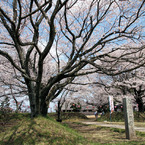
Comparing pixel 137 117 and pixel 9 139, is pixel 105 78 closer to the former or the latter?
pixel 137 117

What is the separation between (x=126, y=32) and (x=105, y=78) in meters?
16.3

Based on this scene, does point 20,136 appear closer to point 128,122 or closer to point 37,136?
point 37,136

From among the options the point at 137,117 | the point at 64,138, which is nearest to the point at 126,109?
the point at 64,138

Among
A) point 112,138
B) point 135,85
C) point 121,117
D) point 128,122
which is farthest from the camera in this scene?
point 135,85

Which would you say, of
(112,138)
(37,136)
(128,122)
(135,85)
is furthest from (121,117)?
(37,136)

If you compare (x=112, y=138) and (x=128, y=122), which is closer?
(x=128, y=122)

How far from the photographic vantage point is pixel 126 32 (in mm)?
8031

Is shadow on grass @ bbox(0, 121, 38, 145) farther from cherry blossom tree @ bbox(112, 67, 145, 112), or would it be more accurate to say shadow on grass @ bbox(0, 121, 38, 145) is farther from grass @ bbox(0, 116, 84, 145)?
cherry blossom tree @ bbox(112, 67, 145, 112)

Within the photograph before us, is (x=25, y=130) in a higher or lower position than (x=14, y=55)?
lower

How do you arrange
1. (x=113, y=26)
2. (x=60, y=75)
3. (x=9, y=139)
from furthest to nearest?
(x=113, y=26)
(x=60, y=75)
(x=9, y=139)

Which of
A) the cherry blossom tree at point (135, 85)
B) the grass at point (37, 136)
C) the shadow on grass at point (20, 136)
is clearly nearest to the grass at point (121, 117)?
the cherry blossom tree at point (135, 85)

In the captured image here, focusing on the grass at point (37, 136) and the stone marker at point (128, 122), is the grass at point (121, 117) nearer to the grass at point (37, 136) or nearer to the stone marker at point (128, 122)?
the stone marker at point (128, 122)

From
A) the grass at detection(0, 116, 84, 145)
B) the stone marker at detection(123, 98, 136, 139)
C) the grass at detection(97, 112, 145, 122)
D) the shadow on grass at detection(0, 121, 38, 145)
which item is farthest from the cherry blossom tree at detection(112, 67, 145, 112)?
the shadow on grass at detection(0, 121, 38, 145)

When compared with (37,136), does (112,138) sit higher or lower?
lower
